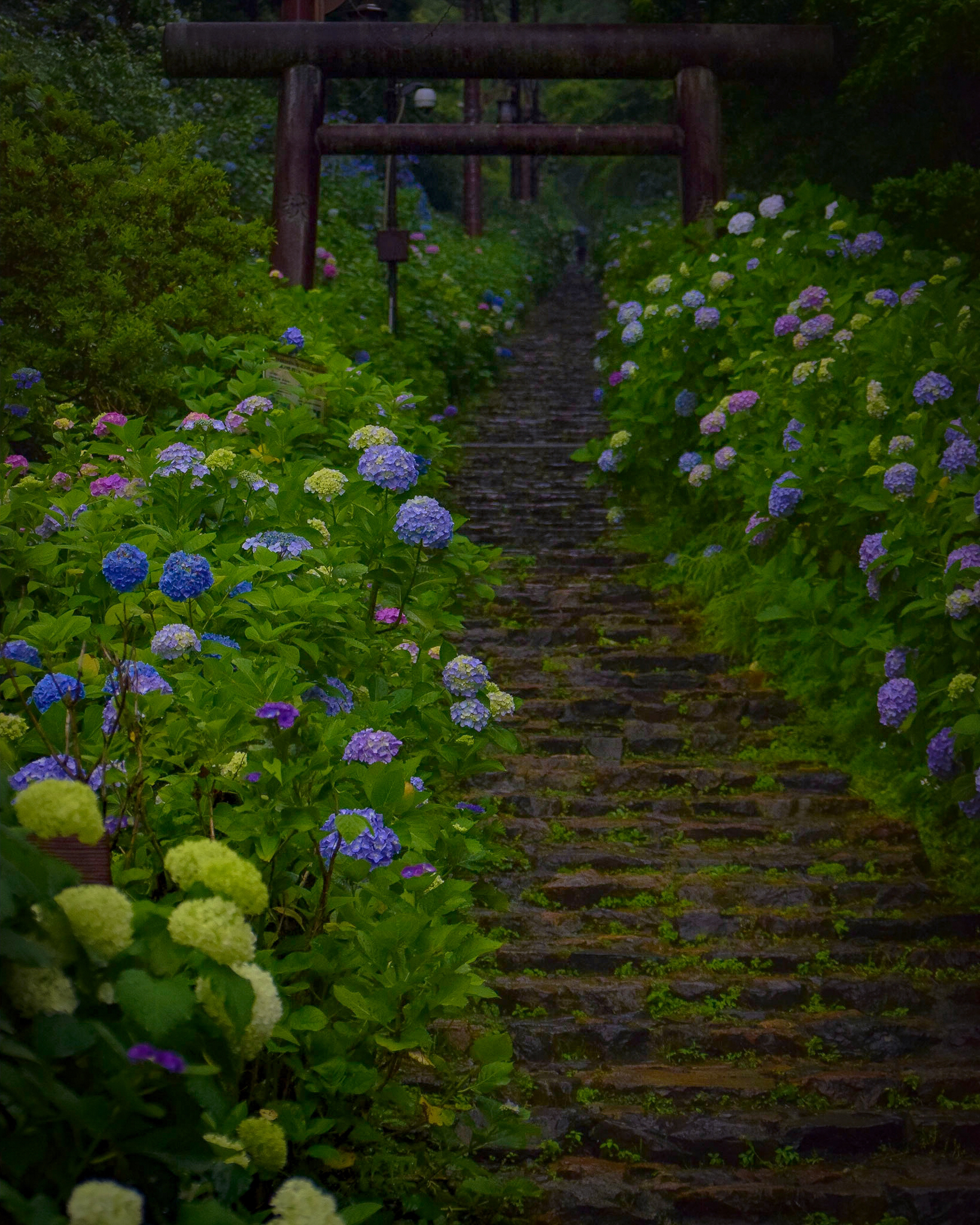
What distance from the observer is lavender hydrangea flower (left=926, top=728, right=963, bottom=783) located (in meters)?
4.92

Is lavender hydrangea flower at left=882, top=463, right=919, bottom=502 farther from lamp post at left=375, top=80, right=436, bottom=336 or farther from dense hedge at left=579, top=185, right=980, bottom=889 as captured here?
lamp post at left=375, top=80, right=436, bottom=336

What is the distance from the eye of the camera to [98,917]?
5.75ft

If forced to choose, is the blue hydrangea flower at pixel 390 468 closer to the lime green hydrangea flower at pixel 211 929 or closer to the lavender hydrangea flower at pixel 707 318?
the lime green hydrangea flower at pixel 211 929

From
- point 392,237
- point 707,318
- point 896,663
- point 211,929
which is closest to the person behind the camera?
point 211,929

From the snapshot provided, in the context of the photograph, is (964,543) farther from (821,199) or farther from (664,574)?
(821,199)

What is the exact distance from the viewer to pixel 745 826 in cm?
558

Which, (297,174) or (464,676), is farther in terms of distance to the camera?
(297,174)

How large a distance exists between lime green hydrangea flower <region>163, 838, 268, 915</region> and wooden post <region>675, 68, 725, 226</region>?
32.9 ft

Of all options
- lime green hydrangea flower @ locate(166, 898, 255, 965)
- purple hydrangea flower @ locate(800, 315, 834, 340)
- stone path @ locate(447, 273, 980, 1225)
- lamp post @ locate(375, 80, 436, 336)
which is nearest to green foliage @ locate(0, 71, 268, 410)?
stone path @ locate(447, 273, 980, 1225)

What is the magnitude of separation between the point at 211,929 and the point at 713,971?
124 inches

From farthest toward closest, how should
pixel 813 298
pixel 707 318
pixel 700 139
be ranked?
1. pixel 700 139
2. pixel 707 318
3. pixel 813 298

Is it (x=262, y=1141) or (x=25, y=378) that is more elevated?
(x=25, y=378)

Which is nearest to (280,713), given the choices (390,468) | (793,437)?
(390,468)

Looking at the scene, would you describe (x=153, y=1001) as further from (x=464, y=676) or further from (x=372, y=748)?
(x=464, y=676)
